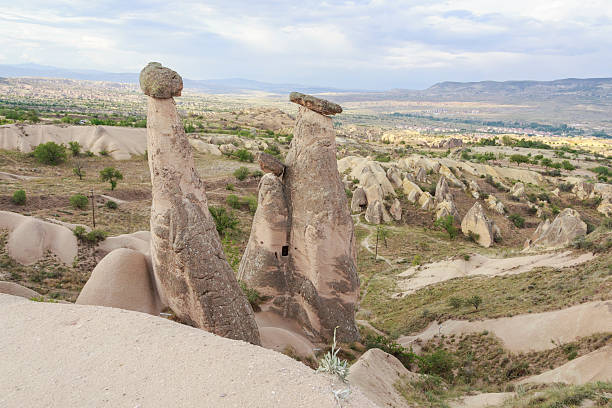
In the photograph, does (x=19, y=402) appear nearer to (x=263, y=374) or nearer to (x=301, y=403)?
(x=263, y=374)

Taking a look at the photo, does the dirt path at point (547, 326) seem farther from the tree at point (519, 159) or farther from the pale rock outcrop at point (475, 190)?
the tree at point (519, 159)

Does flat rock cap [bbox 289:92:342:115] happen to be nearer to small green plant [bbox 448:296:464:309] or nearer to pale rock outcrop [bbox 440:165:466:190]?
small green plant [bbox 448:296:464:309]

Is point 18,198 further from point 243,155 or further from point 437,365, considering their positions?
point 243,155

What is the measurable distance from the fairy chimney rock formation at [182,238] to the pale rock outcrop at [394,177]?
121 feet

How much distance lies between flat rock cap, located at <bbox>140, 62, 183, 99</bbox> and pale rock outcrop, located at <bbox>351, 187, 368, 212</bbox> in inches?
1226

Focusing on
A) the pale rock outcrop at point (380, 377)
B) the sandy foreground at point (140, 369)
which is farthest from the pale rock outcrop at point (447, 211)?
the sandy foreground at point (140, 369)

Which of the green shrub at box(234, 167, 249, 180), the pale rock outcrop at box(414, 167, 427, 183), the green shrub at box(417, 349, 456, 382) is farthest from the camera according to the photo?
the pale rock outcrop at box(414, 167, 427, 183)

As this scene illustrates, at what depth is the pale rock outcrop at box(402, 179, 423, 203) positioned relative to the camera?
1622 inches

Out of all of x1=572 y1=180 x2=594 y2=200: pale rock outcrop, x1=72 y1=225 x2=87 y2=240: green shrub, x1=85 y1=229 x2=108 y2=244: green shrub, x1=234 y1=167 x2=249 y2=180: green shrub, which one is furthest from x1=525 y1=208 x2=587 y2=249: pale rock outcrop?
x1=234 y1=167 x2=249 y2=180: green shrub

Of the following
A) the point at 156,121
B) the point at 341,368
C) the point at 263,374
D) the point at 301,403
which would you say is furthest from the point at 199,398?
the point at 156,121

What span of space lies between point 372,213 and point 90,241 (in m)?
24.9

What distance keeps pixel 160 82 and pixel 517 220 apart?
125ft

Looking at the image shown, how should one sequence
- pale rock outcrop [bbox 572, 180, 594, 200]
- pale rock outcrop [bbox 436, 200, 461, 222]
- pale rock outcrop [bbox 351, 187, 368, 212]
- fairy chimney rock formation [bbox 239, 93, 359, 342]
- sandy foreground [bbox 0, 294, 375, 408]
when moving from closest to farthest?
sandy foreground [bbox 0, 294, 375, 408] < fairy chimney rock formation [bbox 239, 93, 359, 342] < pale rock outcrop [bbox 436, 200, 461, 222] < pale rock outcrop [bbox 351, 187, 368, 212] < pale rock outcrop [bbox 572, 180, 594, 200]

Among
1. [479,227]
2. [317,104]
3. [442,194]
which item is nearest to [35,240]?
[317,104]
